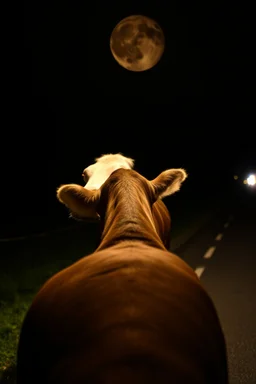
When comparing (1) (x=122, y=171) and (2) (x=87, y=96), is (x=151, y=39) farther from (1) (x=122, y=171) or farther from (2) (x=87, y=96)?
(2) (x=87, y=96)

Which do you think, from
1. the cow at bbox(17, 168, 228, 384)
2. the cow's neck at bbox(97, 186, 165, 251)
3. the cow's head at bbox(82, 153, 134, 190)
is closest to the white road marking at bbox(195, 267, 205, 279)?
the cow's head at bbox(82, 153, 134, 190)

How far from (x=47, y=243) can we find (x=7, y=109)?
91.5 feet

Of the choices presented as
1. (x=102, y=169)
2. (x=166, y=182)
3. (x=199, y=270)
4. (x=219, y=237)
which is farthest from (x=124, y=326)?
(x=219, y=237)

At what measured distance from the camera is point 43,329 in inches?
59.8

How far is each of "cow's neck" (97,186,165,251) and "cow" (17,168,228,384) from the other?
3.2 inches

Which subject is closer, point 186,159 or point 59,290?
point 59,290

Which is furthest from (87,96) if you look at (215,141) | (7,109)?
(215,141)

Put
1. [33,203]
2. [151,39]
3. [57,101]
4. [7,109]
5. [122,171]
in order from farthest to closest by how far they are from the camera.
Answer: [57,101] < [7,109] < [33,203] < [151,39] < [122,171]

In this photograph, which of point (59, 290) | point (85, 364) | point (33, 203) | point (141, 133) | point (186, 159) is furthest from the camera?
point (186, 159)

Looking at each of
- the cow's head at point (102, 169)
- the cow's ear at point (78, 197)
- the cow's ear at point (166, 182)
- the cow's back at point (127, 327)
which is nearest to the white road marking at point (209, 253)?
the cow's head at point (102, 169)

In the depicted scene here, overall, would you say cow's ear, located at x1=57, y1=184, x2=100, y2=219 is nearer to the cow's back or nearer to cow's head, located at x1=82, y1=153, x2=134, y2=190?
cow's head, located at x1=82, y1=153, x2=134, y2=190

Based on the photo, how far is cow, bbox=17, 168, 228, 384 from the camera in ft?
3.92

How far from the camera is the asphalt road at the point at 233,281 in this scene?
4031 mm

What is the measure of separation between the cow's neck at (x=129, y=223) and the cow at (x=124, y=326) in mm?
81
